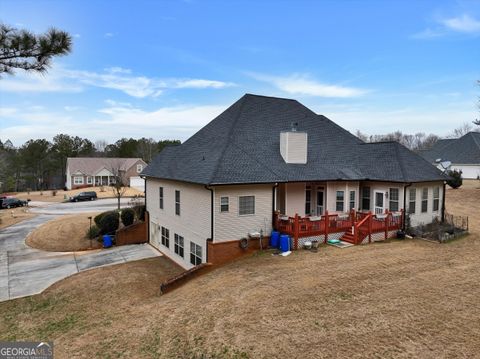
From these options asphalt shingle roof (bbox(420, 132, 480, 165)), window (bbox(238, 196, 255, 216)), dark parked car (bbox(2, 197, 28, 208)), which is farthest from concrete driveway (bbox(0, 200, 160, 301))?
asphalt shingle roof (bbox(420, 132, 480, 165))

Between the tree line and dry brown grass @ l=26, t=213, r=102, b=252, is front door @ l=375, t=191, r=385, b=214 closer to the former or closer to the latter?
dry brown grass @ l=26, t=213, r=102, b=252

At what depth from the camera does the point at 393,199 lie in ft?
60.2

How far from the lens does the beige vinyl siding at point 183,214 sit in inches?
609

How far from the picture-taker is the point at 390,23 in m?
20.6

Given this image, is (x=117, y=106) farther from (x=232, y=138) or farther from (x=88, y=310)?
(x=88, y=310)

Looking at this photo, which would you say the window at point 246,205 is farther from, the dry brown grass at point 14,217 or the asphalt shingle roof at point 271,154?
the dry brown grass at point 14,217

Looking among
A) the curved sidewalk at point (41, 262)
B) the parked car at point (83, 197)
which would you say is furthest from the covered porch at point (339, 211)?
the parked car at point (83, 197)

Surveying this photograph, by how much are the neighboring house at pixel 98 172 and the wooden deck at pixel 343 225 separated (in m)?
56.9

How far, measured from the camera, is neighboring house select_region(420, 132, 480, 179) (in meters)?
49.3

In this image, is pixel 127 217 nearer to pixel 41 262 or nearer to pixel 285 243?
pixel 41 262

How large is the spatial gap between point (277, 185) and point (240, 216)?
256cm

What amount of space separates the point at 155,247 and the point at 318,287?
14836 millimetres
